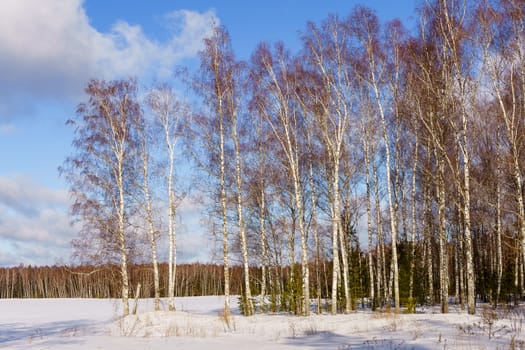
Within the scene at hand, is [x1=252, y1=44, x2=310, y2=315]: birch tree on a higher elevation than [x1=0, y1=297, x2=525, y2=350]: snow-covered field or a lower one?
higher

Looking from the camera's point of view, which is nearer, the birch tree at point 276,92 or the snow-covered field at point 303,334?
the snow-covered field at point 303,334

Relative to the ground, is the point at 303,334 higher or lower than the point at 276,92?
lower

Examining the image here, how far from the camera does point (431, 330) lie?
1241cm

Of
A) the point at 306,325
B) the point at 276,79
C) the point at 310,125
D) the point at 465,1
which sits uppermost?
the point at 465,1

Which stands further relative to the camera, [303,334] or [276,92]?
[276,92]

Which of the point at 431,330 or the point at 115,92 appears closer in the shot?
the point at 431,330

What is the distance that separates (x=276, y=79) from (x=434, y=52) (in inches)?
249

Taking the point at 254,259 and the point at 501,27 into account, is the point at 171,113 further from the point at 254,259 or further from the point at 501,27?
the point at 501,27

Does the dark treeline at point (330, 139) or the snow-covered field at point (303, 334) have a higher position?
the dark treeline at point (330, 139)

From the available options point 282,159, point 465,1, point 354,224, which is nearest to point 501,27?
point 465,1

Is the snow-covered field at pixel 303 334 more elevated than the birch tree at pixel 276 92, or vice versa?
the birch tree at pixel 276 92

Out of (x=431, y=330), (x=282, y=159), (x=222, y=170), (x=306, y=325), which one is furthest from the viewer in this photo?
(x=282, y=159)

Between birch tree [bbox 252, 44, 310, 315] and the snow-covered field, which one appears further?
birch tree [bbox 252, 44, 310, 315]

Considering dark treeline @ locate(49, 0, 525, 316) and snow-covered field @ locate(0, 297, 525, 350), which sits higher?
dark treeline @ locate(49, 0, 525, 316)
